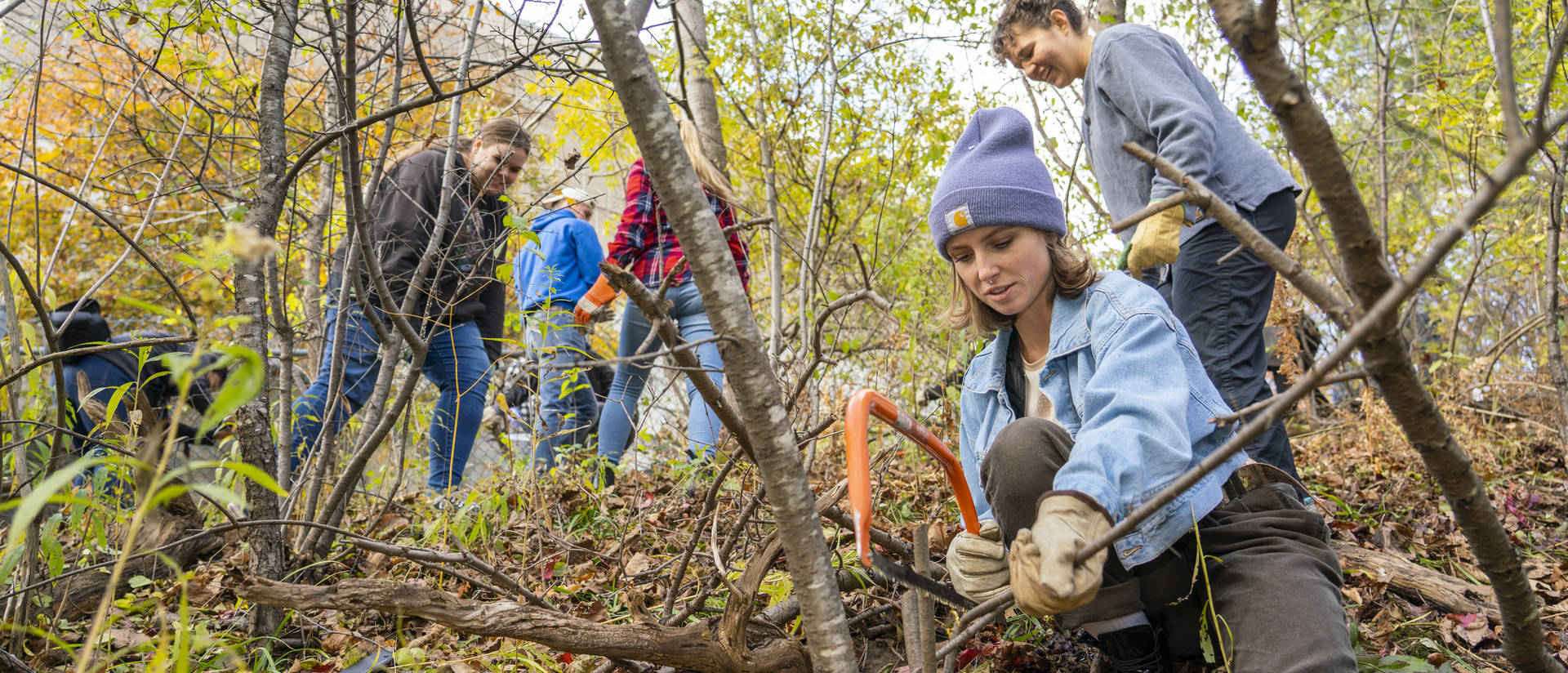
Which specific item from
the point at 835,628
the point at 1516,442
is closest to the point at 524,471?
the point at 835,628

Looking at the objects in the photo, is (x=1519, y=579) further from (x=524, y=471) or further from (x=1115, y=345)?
(x=524, y=471)

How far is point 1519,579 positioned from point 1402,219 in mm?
6397

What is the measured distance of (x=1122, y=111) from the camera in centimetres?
267

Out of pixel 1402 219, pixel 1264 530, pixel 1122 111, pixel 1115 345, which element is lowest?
pixel 1264 530

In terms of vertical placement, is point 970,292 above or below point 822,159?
below

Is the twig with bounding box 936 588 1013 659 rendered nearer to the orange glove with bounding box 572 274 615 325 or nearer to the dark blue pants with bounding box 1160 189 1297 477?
the dark blue pants with bounding box 1160 189 1297 477

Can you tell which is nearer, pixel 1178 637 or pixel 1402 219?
pixel 1178 637

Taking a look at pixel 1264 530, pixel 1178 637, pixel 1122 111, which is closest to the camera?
pixel 1264 530

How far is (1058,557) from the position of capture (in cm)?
120

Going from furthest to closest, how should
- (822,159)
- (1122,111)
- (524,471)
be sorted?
(822,159)
(524,471)
(1122,111)

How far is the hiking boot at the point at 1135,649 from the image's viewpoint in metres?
1.70

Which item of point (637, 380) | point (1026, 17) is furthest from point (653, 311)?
point (637, 380)

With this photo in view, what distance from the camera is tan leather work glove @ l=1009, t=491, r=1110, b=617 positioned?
1.19 m

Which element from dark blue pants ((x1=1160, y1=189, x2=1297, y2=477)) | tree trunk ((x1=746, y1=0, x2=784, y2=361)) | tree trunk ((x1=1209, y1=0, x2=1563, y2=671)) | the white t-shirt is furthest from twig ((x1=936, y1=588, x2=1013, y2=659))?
tree trunk ((x1=746, y1=0, x2=784, y2=361))
